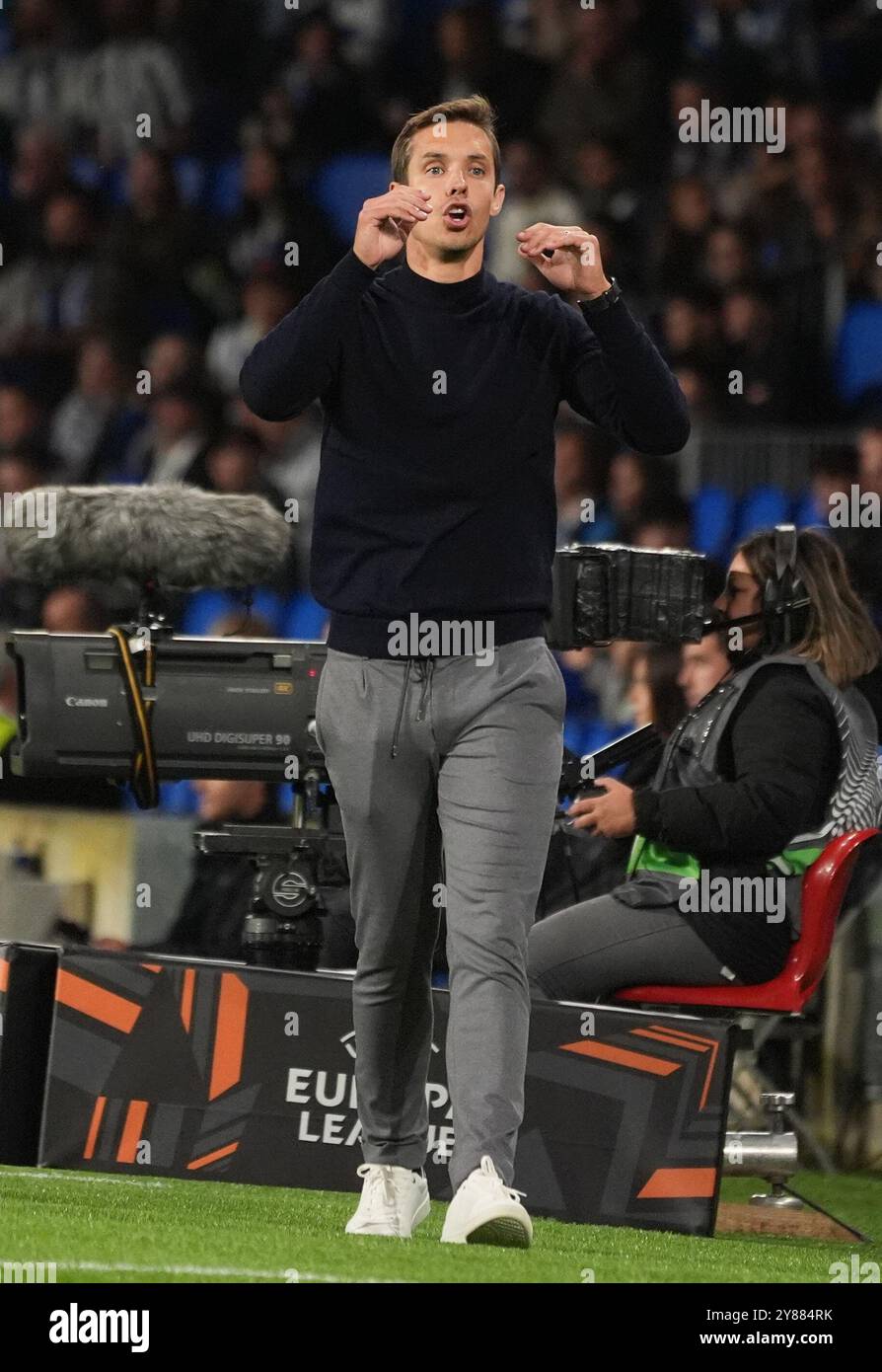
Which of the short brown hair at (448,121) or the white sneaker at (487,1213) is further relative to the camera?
the short brown hair at (448,121)

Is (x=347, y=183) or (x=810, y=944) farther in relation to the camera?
(x=347, y=183)

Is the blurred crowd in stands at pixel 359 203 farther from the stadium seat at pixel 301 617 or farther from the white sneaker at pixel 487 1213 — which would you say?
the white sneaker at pixel 487 1213

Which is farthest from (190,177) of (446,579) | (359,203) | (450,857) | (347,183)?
(450,857)

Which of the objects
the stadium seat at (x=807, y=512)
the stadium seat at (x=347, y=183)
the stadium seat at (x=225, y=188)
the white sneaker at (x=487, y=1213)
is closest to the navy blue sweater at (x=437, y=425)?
the white sneaker at (x=487, y=1213)

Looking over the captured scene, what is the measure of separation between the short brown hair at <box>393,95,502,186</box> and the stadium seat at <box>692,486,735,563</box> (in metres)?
3.85

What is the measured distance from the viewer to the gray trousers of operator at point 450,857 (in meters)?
3.11

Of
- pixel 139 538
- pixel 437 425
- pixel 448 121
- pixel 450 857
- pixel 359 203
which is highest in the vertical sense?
pixel 359 203

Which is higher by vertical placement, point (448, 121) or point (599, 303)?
point (448, 121)

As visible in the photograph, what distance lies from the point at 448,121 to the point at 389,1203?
62.2 inches

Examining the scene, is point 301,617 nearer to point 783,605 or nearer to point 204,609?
point 204,609

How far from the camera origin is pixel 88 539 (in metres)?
4.30

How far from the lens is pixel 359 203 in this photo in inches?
335

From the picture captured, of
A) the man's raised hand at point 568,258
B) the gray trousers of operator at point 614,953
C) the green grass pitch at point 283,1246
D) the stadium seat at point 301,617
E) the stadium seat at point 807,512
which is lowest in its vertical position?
the green grass pitch at point 283,1246
